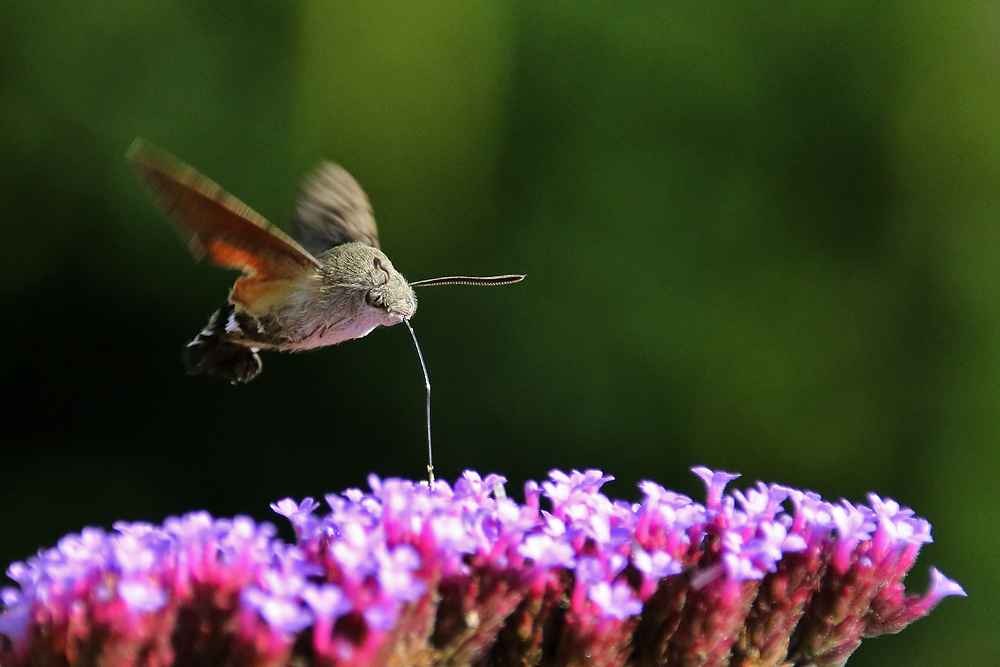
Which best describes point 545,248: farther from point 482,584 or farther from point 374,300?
point 482,584

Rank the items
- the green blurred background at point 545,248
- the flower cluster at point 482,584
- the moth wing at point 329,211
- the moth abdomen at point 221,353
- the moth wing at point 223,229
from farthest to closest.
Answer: the green blurred background at point 545,248 < the moth wing at point 329,211 < the moth abdomen at point 221,353 < the moth wing at point 223,229 < the flower cluster at point 482,584

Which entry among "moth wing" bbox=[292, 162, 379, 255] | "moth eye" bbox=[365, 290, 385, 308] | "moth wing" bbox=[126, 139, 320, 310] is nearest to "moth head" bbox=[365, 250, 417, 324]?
"moth eye" bbox=[365, 290, 385, 308]

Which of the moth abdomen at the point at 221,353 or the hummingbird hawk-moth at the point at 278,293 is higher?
the hummingbird hawk-moth at the point at 278,293

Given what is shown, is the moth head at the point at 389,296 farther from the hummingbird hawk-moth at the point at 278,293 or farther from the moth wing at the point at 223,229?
the moth wing at the point at 223,229

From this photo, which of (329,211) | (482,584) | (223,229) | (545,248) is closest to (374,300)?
(223,229)

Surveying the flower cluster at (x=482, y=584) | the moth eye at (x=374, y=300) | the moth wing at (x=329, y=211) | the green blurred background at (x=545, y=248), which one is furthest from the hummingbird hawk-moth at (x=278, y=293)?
the green blurred background at (x=545, y=248)

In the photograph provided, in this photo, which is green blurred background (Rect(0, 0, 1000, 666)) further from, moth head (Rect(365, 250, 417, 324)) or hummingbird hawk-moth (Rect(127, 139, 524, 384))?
moth head (Rect(365, 250, 417, 324))

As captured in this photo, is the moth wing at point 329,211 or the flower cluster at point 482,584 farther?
the moth wing at point 329,211

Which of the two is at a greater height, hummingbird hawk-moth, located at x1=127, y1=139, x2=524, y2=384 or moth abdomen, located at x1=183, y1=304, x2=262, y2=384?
hummingbird hawk-moth, located at x1=127, y1=139, x2=524, y2=384
